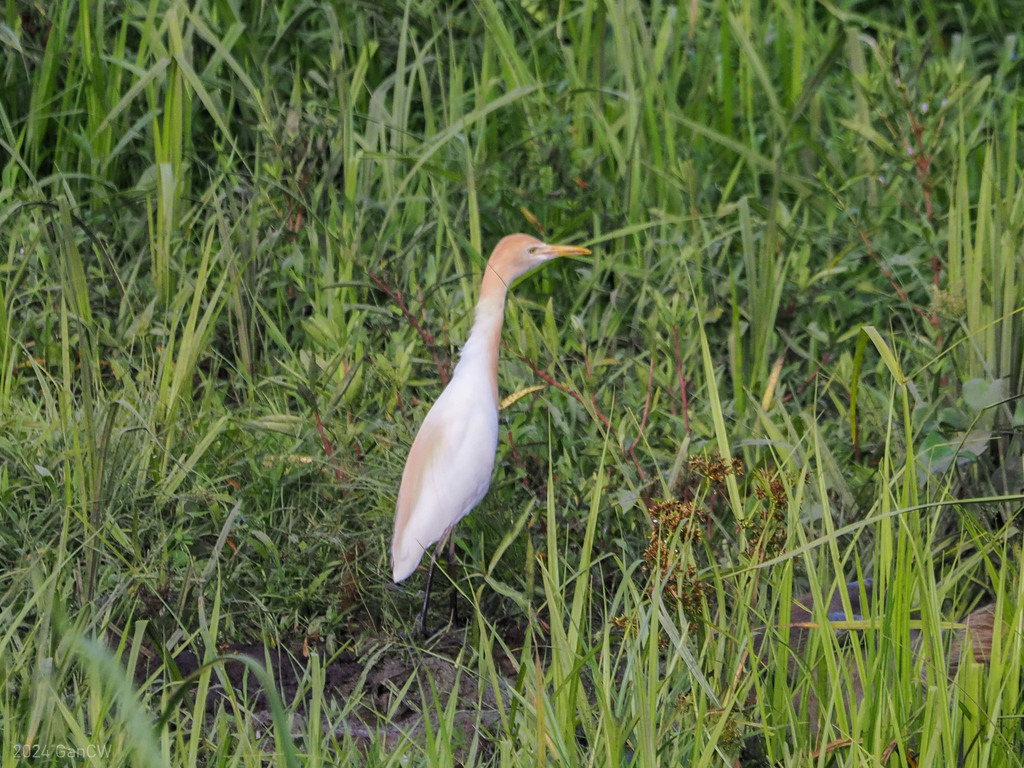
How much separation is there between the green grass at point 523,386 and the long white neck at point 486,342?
0.33 ft

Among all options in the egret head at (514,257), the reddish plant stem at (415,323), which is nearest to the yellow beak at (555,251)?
the egret head at (514,257)

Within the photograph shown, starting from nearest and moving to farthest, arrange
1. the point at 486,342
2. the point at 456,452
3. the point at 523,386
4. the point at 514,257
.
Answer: the point at 456,452, the point at 486,342, the point at 514,257, the point at 523,386

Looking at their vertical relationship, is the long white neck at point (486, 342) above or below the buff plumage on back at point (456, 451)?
above

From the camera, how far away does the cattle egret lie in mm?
2154

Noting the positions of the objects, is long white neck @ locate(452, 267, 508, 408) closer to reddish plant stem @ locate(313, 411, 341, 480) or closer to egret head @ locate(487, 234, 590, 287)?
egret head @ locate(487, 234, 590, 287)

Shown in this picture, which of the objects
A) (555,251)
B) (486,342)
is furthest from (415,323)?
(555,251)

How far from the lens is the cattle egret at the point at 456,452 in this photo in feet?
7.07

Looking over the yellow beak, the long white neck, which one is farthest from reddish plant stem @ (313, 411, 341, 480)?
the yellow beak

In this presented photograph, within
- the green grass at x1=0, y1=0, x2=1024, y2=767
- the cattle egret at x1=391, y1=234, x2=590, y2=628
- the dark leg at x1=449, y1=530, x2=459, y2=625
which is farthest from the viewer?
the dark leg at x1=449, y1=530, x2=459, y2=625

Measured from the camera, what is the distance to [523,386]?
2.64 m

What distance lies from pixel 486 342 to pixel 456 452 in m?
0.26

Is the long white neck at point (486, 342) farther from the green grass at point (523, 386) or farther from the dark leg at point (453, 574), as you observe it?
the dark leg at point (453, 574)

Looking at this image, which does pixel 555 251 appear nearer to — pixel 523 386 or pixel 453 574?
pixel 523 386


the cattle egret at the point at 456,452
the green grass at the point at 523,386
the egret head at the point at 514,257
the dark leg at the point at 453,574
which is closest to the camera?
the green grass at the point at 523,386
